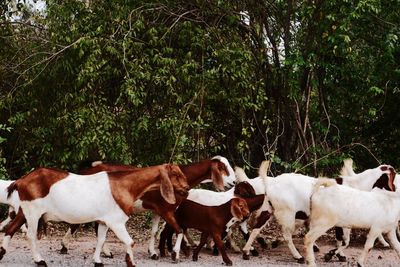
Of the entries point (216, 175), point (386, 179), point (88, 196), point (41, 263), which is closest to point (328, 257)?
point (386, 179)

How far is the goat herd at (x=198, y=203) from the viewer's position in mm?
8242

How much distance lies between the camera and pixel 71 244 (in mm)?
10719

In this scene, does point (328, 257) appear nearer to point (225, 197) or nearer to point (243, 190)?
point (243, 190)

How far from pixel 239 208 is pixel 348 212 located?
147 cm

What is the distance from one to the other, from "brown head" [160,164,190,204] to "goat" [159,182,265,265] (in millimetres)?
495

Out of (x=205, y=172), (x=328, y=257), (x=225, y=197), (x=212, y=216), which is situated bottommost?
(x=328, y=257)

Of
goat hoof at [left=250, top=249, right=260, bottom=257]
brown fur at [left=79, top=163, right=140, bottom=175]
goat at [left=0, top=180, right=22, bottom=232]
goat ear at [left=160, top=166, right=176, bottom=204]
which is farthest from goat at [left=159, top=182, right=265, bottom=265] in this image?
goat at [left=0, top=180, right=22, bottom=232]

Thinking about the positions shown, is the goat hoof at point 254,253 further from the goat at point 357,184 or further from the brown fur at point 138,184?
the brown fur at point 138,184

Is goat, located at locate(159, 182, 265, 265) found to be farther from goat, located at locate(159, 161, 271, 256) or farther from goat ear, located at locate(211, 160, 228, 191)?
goat ear, located at locate(211, 160, 228, 191)

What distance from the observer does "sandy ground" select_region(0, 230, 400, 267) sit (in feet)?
29.6

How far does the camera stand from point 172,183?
855cm

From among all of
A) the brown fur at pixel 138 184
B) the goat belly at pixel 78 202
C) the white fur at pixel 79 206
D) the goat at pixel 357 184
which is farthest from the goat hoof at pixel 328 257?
the goat belly at pixel 78 202

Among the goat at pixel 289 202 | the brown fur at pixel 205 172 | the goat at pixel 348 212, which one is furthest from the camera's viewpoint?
the goat at pixel 289 202

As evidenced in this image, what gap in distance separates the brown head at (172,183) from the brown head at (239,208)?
702 millimetres
